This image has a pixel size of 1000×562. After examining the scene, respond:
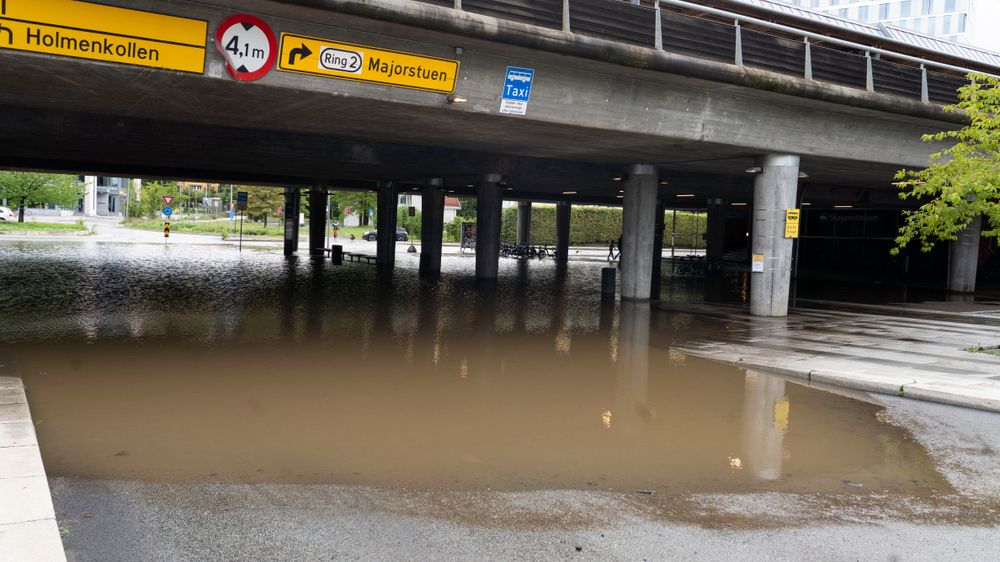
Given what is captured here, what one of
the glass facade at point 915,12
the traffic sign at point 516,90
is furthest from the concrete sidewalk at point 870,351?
the glass facade at point 915,12

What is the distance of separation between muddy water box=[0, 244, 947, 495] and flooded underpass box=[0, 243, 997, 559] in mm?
37

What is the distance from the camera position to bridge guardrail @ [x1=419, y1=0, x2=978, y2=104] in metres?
13.3

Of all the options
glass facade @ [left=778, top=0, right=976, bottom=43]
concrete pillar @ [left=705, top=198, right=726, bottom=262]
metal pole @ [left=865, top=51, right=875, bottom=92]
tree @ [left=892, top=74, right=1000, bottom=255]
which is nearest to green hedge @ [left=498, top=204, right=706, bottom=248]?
concrete pillar @ [left=705, top=198, right=726, bottom=262]

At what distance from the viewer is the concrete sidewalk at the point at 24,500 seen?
4.71 m

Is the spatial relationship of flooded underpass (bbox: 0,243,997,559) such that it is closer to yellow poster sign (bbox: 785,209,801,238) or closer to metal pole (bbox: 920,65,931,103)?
yellow poster sign (bbox: 785,209,801,238)

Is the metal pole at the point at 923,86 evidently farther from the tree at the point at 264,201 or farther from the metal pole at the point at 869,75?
the tree at the point at 264,201

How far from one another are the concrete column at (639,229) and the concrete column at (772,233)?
170 inches

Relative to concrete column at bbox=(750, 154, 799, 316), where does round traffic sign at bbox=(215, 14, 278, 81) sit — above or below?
above

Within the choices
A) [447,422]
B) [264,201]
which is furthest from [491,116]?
[264,201]

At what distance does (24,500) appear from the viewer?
5.48 m

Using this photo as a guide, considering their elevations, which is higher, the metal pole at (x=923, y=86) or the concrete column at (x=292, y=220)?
the metal pole at (x=923, y=86)

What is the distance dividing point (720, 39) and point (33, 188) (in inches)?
2502

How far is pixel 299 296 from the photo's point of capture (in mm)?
22188

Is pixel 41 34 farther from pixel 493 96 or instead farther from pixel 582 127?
pixel 582 127
